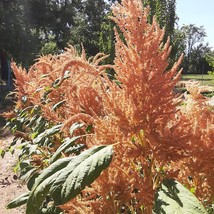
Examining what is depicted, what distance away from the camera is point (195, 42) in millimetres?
80875

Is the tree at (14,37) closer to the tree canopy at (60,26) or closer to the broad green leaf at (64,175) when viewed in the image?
the tree canopy at (60,26)

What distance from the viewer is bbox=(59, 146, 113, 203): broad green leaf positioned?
1.09m

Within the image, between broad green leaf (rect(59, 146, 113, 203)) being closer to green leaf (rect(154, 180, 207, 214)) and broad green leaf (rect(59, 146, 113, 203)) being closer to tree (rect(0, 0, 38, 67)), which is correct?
green leaf (rect(154, 180, 207, 214))

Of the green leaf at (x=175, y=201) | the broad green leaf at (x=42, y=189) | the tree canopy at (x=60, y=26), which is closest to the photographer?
the green leaf at (x=175, y=201)

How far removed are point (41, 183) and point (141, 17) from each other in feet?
2.18

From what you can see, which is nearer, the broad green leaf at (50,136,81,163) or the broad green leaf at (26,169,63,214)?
the broad green leaf at (26,169,63,214)

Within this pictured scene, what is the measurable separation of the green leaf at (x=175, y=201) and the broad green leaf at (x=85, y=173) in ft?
0.69

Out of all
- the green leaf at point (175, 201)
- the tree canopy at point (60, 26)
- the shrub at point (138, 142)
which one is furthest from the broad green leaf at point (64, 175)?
the tree canopy at point (60, 26)

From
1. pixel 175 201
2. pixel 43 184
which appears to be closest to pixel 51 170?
pixel 43 184

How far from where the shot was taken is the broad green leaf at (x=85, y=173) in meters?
1.09

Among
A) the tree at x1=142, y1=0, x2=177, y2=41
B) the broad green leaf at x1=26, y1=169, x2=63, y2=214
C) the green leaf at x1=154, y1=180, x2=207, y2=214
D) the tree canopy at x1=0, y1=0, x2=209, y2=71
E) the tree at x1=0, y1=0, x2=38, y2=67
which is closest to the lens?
the green leaf at x1=154, y1=180, x2=207, y2=214

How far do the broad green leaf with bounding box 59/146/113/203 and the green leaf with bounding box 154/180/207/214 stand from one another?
0.21 meters

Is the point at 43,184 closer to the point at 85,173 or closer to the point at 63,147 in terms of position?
the point at 85,173

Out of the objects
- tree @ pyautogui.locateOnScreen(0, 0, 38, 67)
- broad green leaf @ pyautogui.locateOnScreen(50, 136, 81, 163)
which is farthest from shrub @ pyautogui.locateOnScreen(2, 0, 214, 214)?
tree @ pyautogui.locateOnScreen(0, 0, 38, 67)
